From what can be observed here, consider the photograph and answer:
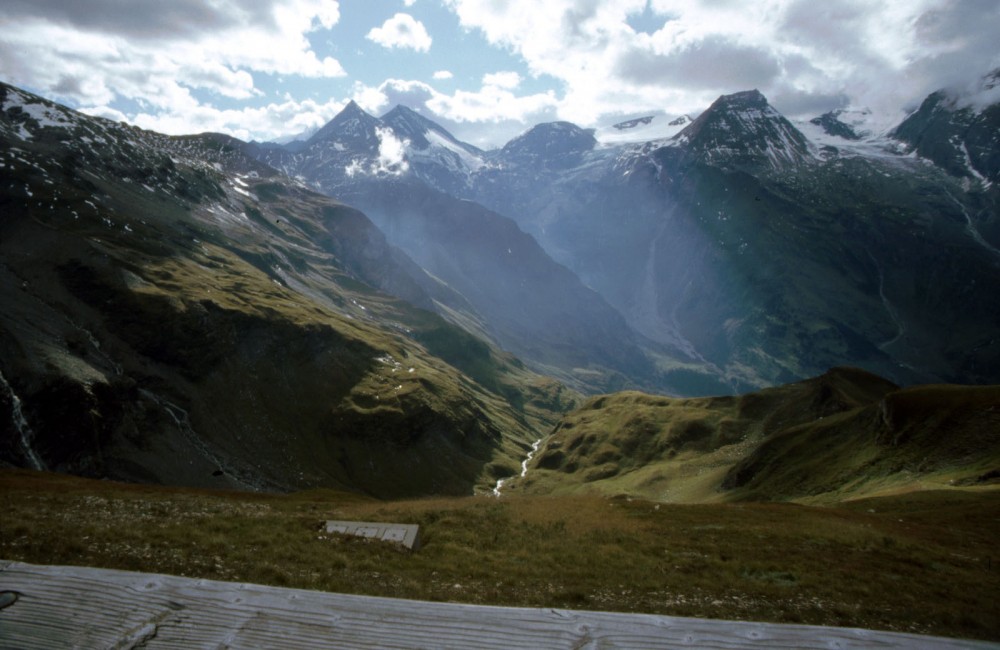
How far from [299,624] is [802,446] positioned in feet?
328

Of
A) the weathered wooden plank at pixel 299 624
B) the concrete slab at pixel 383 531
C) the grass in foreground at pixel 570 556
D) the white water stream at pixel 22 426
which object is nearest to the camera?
the weathered wooden plank at pixel 299 624

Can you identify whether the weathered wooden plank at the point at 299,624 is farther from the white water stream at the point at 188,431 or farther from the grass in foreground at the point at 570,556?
the white water stream at the point at 188,431

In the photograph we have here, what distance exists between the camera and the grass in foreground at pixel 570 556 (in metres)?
12.3

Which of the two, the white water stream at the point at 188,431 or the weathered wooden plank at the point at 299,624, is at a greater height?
the weathered wooden plank at the point at 299,624

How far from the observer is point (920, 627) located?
36.8ft

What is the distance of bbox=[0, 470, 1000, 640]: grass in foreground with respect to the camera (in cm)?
1232

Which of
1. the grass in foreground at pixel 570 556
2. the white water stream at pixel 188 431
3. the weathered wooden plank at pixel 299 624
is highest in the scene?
the weathered wooden plank at pixel 299 624

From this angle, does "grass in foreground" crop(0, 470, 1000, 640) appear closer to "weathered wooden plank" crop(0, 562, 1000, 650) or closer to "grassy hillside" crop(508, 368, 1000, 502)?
"weathered wooden plank" crop(0, 562, 1000, 650)

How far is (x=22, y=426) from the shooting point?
121m

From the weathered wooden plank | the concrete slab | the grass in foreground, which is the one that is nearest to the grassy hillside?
the grass in foreground

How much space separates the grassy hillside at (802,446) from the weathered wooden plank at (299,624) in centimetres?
6409

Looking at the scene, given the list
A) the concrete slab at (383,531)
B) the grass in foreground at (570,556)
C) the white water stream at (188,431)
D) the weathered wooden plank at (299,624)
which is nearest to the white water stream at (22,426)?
the white water stream at (188,431)

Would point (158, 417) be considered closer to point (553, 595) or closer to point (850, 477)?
point (850, 477)

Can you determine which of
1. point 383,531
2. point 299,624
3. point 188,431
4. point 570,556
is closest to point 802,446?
point 570,556
